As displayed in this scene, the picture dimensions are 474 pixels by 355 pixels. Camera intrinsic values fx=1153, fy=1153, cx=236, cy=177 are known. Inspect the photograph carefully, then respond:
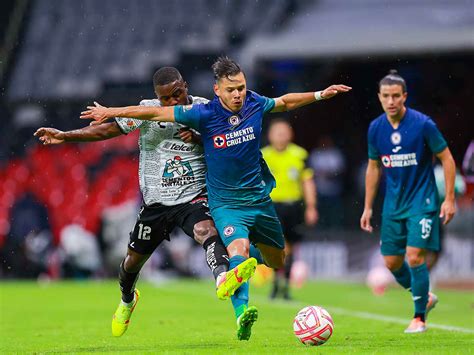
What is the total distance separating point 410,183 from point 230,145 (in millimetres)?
2000

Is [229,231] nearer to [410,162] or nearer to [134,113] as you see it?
[134,113]

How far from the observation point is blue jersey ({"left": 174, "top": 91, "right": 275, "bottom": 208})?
855cm

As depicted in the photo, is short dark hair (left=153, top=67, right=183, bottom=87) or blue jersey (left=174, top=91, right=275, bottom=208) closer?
blue jersey (left=174, top=91, right=275, bottom=208)

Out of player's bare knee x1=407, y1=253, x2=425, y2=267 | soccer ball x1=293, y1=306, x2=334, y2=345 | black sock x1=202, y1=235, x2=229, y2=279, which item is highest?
black sock x1=202, y1=235, x2=229, y2=279

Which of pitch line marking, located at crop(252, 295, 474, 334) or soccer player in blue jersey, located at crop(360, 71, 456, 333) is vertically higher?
soccer player in blue jersey, located at crop(360, 71, 456, 333)

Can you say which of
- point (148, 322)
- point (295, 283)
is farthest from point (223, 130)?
point (295, 283)

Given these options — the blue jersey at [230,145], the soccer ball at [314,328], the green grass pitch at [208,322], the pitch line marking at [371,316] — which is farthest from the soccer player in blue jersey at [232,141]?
the pitch line marking at [371,316]

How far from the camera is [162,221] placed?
9047 mm

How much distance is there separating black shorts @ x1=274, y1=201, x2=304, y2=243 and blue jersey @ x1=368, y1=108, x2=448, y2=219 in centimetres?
526

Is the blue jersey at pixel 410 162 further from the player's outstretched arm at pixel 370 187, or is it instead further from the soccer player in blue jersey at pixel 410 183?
the player's outstretched arm at pixel 370 187

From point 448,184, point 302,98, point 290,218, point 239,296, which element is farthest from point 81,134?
point 290,218

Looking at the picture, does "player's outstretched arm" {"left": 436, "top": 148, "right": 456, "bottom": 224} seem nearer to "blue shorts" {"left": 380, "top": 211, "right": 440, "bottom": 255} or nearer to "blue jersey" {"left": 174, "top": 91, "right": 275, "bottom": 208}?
"blue shorts" {"left": 380, "top": 211, "right": 440, "bottom": 255}

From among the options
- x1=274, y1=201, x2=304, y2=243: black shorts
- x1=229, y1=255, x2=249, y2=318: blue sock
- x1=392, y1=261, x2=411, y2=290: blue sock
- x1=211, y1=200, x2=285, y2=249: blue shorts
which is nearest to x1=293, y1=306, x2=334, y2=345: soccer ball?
x1=229, y1=255, x2=249, y2=318: blue sock

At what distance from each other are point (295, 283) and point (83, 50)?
13652mm
